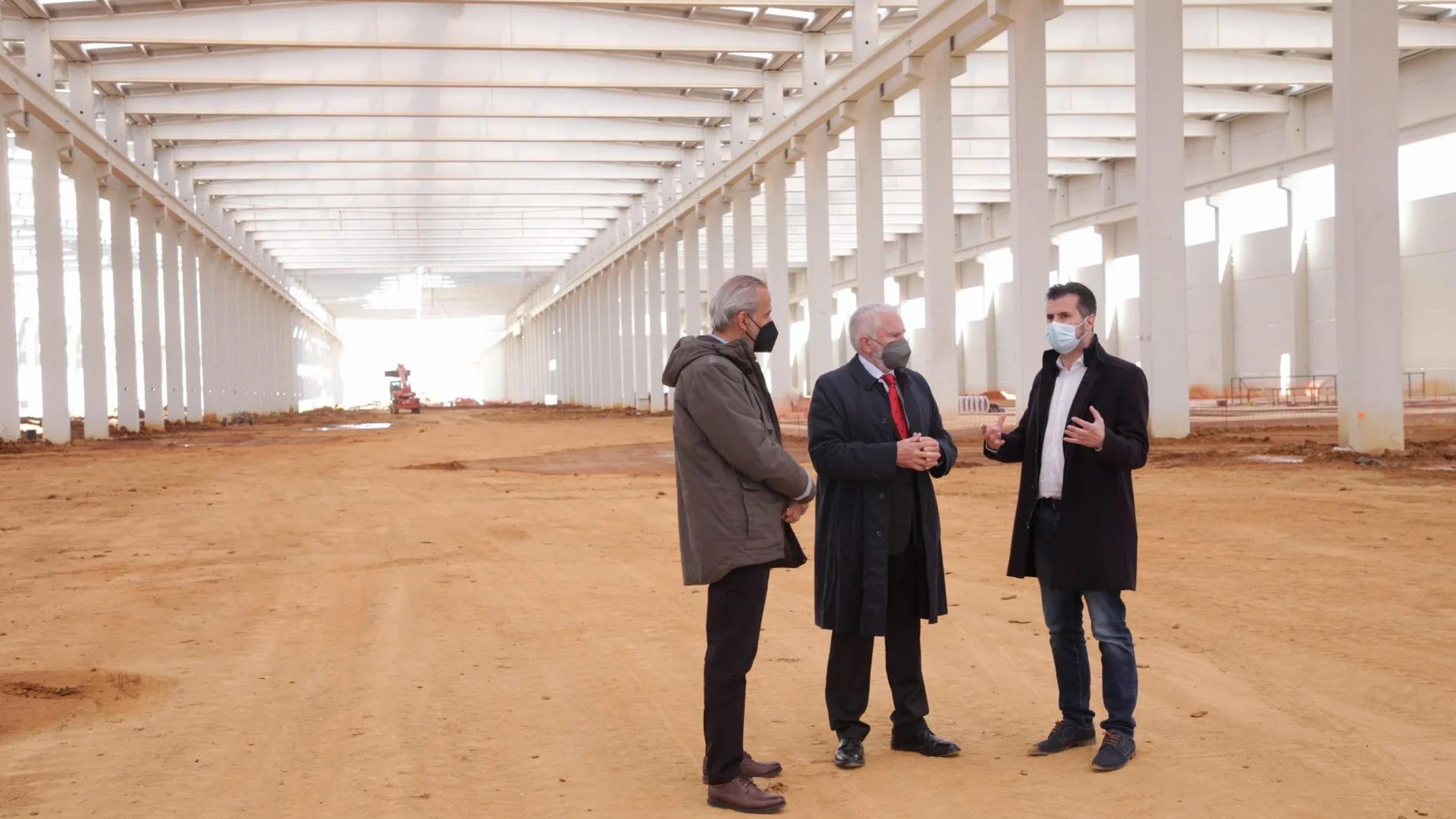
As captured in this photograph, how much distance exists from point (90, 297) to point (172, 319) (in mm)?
9789

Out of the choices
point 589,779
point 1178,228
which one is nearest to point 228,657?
point 589,779

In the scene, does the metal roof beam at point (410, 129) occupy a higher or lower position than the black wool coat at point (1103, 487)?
higher

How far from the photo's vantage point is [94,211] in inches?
1220

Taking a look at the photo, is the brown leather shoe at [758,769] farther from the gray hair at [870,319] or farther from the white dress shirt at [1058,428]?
the gray hair at [870,319]

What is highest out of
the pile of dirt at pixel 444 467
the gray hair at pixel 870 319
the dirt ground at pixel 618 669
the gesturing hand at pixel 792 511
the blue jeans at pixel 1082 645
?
the gray hair at pixel 870 319

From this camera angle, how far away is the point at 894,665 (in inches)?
207

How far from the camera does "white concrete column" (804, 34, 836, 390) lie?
30.1 m

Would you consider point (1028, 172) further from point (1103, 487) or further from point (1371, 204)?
point (1103, 487)

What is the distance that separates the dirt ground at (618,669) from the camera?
484 centimetres

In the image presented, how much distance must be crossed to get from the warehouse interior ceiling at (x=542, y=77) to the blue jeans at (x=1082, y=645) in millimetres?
22250

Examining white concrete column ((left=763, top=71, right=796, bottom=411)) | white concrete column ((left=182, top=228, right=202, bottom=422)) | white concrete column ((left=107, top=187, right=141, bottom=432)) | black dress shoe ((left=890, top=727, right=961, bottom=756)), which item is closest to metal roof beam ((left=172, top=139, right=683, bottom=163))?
white concrete column ((left=182, top=228, right=202, bottom=422))

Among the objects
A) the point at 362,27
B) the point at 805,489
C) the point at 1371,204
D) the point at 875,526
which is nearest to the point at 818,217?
the point at 362,27

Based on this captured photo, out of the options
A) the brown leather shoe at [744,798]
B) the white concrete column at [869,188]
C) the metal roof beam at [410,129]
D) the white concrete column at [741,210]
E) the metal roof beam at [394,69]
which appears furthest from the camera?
the white concrete column at [741,210]

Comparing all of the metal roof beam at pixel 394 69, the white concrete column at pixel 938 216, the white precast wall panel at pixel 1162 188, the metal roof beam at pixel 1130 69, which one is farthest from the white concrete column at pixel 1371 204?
the metal roof beam at pixel 394 69
